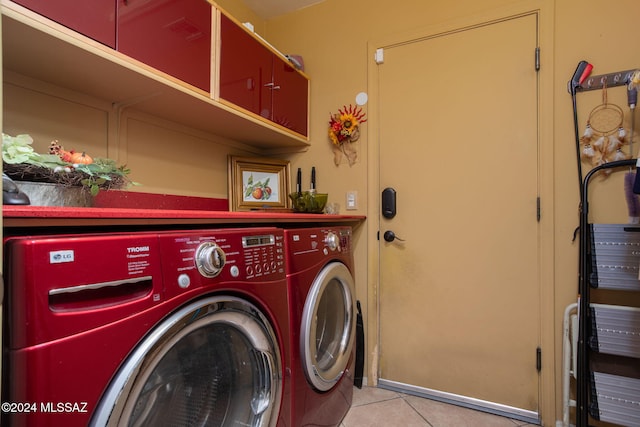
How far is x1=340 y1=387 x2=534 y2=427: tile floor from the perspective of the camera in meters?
1.58

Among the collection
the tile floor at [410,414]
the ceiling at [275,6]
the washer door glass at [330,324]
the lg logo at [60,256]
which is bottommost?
the tile floor at [410,414]

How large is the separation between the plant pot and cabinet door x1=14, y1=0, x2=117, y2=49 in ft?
1.61

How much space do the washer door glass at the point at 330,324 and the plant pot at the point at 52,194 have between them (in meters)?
0.84

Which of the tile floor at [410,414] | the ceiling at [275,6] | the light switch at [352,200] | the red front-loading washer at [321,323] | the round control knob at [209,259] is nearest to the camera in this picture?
the round control knob at [209,259]

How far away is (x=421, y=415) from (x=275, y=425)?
1032 millimetres

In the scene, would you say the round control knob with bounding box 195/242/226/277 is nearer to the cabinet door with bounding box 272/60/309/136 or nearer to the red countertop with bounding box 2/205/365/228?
the red countertop with bounding box 2/205/365/228

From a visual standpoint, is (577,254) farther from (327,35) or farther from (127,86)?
(127,86)

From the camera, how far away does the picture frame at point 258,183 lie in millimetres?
2080

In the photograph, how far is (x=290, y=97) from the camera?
78.5 inches

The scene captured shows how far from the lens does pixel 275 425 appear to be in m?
0.99

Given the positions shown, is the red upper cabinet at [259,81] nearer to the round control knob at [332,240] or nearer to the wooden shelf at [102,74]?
the wooden shelf at [102,74]

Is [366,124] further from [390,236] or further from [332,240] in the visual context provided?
[332,240]

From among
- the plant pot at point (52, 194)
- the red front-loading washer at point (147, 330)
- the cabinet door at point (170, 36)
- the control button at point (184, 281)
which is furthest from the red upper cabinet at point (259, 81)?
the control button at point (184, 281)

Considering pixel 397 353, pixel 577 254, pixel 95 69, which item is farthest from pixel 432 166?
pixel 95 69
